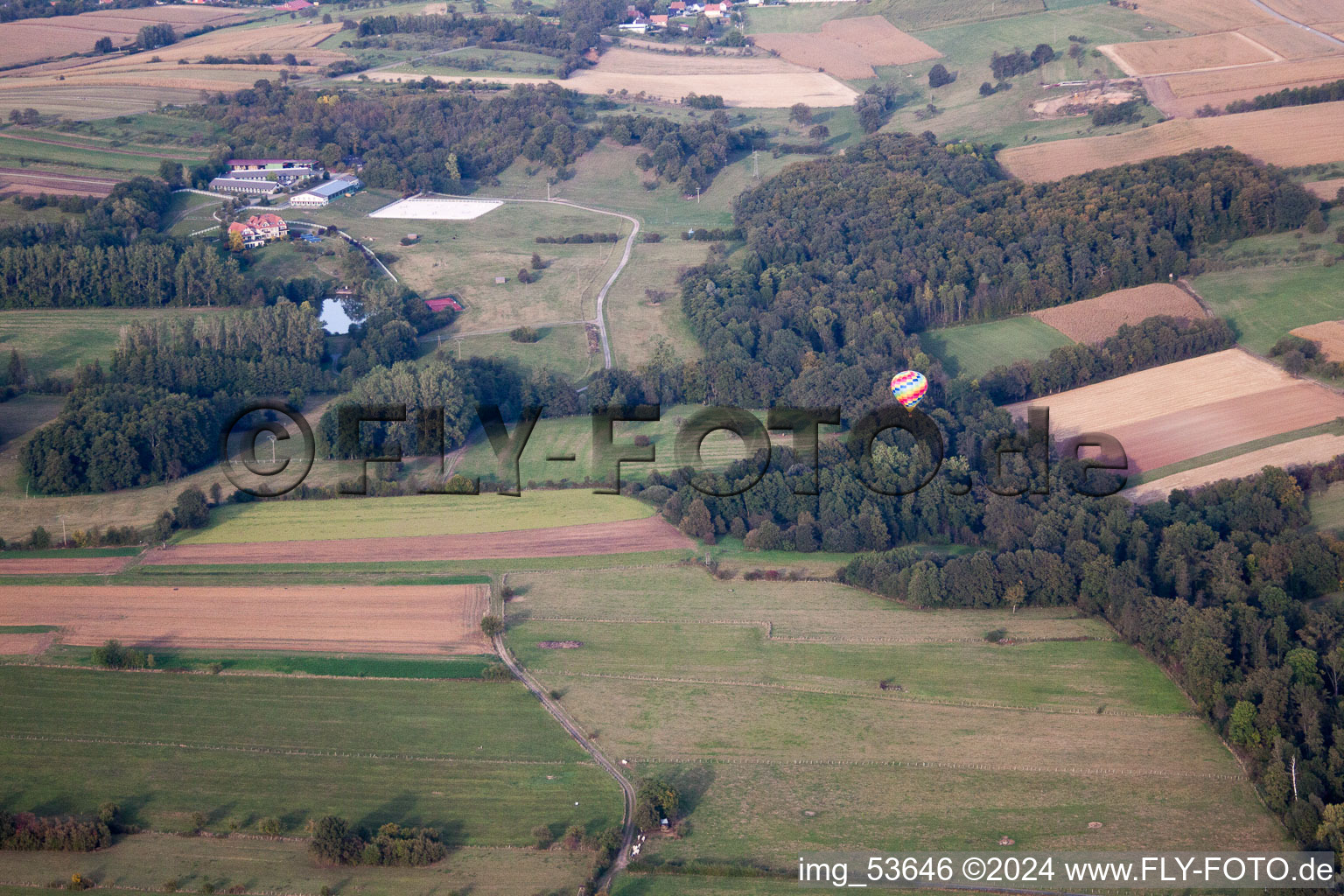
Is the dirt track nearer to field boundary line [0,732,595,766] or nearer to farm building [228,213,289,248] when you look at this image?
field boundary line [0,732,595,766]

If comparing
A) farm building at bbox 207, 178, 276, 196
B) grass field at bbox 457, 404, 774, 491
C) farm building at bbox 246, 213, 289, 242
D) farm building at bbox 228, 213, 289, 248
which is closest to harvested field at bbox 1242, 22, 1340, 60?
grass field at bbox 457, 404, 774, 491

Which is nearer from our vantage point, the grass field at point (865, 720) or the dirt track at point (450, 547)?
the grass field at point (865, 720)

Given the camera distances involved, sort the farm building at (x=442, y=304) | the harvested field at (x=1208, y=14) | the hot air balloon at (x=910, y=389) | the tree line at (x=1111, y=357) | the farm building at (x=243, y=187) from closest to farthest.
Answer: the hot air balloon at (x=910, y=389), the tree line at (x=1111, y=357), the farm building at (x=442, y=304), the farm building at (x=243, y=187), the harvested field at (x=1208, y=14)

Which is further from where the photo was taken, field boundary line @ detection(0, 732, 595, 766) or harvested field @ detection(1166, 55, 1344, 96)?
harvested field @ detection(1166, 55, 1344, 96)

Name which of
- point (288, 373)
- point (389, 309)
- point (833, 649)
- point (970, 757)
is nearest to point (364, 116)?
point (389, 309)

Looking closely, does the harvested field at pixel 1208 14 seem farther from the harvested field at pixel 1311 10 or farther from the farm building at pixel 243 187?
the farm building at pixel 243 187

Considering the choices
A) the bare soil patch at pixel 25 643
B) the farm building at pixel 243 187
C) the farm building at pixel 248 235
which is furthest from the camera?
the farm building at pixel 243 187

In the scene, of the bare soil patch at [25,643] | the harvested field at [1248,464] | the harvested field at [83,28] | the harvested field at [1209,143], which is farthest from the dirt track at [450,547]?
the harvested field at [83,28]

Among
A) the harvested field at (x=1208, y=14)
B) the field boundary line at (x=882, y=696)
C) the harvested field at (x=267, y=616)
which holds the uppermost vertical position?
the harvested field at (x=1208, y=14)
